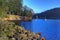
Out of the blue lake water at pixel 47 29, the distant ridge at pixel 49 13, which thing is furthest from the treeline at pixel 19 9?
the blue lake water at pixel 47 29

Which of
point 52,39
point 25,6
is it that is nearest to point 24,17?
point 25,6

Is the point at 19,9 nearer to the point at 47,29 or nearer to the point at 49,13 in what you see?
the point at 49,13

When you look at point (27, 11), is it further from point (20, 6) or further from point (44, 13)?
point (44, 13)

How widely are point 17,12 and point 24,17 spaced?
363cm

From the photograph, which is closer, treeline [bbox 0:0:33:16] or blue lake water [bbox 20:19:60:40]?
blue lake water [bbox 20:19:60:40]

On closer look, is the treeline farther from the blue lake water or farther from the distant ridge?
the blue lake water

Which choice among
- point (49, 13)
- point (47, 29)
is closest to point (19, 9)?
point (49, 13)

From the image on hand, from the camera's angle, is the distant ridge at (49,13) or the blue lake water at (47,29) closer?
the blue lake water at (47,29)

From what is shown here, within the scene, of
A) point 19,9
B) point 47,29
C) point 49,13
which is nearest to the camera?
point 47,29

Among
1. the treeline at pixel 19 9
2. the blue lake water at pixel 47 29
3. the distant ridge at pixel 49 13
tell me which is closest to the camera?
the blue lake water at pixel 47 29

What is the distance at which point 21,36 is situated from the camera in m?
18.0

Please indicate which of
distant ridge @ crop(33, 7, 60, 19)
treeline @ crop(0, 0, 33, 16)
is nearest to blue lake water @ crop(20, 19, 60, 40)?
treeline @ crop(0, 0, 33, 16)

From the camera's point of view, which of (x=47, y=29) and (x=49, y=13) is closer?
(x=47, y=29)

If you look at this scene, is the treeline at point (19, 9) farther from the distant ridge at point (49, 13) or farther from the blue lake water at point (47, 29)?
the blue lake water at point (47, 29)
